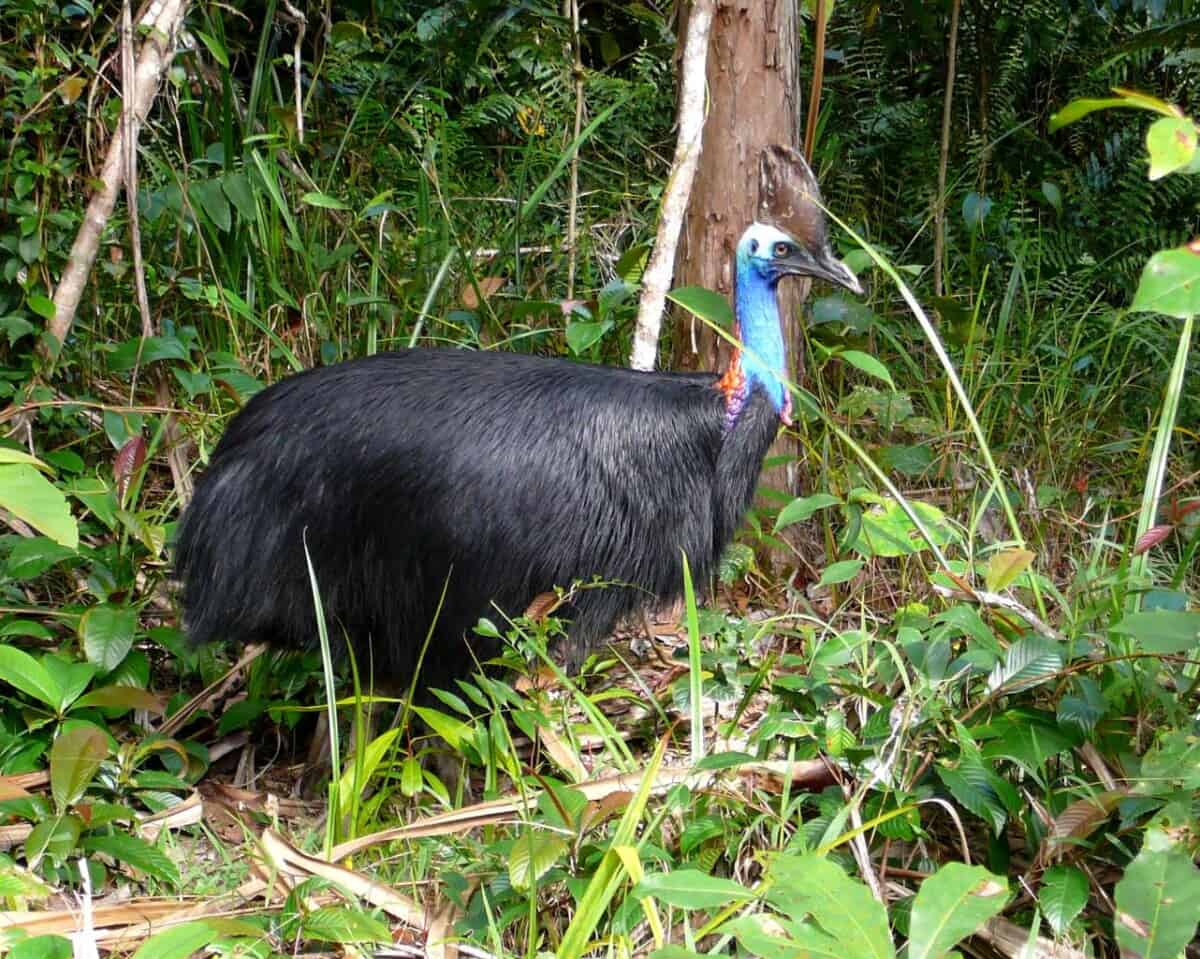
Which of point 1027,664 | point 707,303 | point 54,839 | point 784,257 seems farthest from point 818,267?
point 54,839

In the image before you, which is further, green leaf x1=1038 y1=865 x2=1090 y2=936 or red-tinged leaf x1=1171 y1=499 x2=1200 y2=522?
red-tinged leaf x1=1171 y1=499 x2=1200 y2=522

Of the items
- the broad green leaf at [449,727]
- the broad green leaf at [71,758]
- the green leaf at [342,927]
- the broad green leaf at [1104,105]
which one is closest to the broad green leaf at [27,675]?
the broad green leaf at [71,758]

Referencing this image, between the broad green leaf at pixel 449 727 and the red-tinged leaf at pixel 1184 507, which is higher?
the red-tinged leaf at pixel 1184 507

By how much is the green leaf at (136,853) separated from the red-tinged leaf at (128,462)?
998 millimetres

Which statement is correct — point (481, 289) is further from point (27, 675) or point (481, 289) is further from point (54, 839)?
point (54, 839)

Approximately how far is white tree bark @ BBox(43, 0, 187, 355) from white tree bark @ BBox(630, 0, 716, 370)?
3.78 feet

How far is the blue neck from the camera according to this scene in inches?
122

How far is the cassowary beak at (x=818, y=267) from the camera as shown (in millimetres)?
3125

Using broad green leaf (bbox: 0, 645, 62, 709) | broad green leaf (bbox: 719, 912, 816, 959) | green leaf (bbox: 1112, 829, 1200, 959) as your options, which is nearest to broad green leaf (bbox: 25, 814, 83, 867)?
broad green leaf (bbox: 0, 645, 62, 709)

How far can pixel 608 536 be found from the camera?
2930 millimetres

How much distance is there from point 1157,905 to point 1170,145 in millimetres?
899

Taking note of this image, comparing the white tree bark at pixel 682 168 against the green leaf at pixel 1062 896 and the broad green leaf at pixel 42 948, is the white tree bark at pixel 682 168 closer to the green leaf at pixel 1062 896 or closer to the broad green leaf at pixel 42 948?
the green leaf at pixel 1062 896

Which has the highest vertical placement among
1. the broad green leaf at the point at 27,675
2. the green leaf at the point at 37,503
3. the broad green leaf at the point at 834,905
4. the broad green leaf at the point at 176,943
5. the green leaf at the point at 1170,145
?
the green leaf at the point at 1170,145

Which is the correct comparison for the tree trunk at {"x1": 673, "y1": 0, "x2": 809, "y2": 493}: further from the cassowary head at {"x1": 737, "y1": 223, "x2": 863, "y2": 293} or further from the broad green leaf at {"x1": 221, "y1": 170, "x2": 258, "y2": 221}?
the broad green leaf at {"x1": 221, "y1": 170, "x2": 258, "y2": 221}
